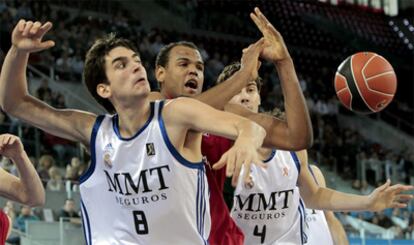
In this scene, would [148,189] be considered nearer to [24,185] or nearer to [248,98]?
[24,185]

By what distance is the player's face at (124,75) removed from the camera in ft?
13.0

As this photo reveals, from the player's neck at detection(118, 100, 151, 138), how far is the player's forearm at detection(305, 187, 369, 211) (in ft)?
5.44

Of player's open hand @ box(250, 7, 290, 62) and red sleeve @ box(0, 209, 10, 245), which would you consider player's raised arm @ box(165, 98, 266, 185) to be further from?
red sleeve @ box(0, 209, 10, 245)

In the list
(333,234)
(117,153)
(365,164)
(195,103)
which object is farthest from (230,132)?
(365,164)

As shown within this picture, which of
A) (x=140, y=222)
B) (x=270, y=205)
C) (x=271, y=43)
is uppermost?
(x=271, y=43)

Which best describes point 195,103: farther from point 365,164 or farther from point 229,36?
point 229,36

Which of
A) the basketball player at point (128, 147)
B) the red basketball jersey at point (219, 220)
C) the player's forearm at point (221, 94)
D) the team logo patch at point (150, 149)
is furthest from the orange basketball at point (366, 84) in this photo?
the team logo patch at point (150, 149)

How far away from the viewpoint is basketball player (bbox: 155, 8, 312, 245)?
416cm

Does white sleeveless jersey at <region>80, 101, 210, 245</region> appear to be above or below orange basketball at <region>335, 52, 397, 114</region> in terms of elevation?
below

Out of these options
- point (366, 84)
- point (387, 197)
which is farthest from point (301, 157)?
point (387, 197)

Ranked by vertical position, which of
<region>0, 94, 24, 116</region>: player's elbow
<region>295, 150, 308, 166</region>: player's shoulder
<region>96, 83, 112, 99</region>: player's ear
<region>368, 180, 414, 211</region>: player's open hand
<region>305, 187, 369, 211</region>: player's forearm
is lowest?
<region>305, 187, 369, 211</region>: player's forearm

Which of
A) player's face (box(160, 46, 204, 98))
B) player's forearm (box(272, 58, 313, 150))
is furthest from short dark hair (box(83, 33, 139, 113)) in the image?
player's forearm (box(272, 58, 313, 150))

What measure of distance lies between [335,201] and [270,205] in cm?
43

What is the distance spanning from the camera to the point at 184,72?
4.68m
